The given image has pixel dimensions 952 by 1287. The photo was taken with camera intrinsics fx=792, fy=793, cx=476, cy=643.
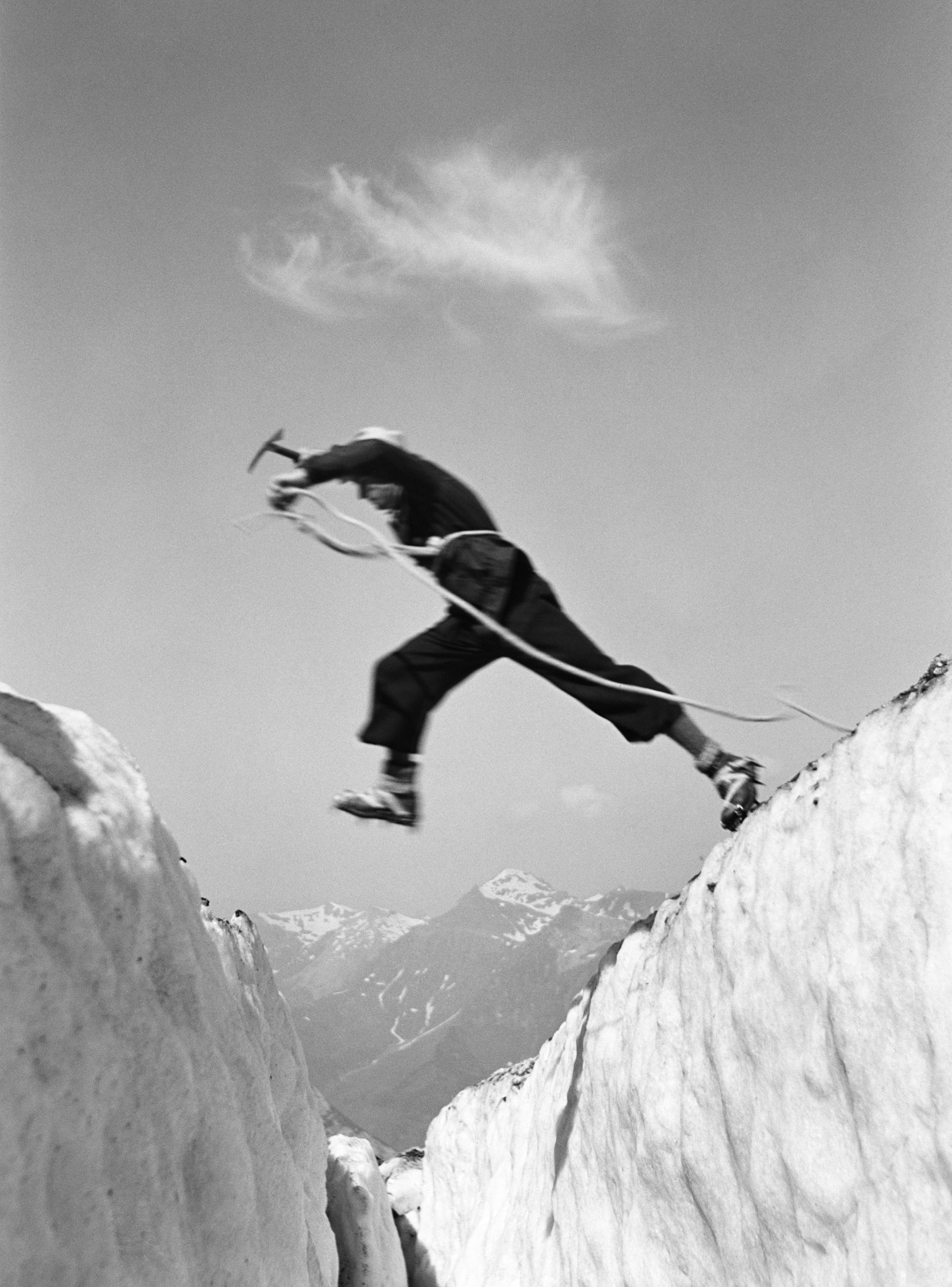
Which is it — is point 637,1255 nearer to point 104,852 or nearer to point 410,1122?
point 104,852

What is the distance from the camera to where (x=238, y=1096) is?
152 inches

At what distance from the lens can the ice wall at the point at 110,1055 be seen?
97.3 inches

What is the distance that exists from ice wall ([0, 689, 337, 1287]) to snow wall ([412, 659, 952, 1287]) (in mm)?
2323

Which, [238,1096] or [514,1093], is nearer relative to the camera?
[238,1096]

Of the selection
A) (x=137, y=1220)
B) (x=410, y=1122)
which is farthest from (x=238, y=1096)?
(x=410, y=1122)

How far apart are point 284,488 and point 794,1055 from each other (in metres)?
3.91

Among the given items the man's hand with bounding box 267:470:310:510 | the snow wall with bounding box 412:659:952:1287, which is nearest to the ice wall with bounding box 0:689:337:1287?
the man's hand with bounding box 267:470:310:510

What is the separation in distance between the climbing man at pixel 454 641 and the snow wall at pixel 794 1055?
0.71m

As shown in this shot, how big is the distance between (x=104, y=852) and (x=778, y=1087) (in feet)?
11.0

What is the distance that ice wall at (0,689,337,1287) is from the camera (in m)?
2.47

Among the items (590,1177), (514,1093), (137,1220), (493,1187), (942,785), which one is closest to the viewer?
(137,1220)

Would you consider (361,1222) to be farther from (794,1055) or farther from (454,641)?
(454,641)

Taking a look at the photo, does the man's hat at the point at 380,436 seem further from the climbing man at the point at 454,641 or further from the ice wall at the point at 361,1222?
the ice wall at the point at 361,1222

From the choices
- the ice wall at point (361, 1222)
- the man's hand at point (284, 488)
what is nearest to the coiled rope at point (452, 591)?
the man's hand at point (284, 488)
